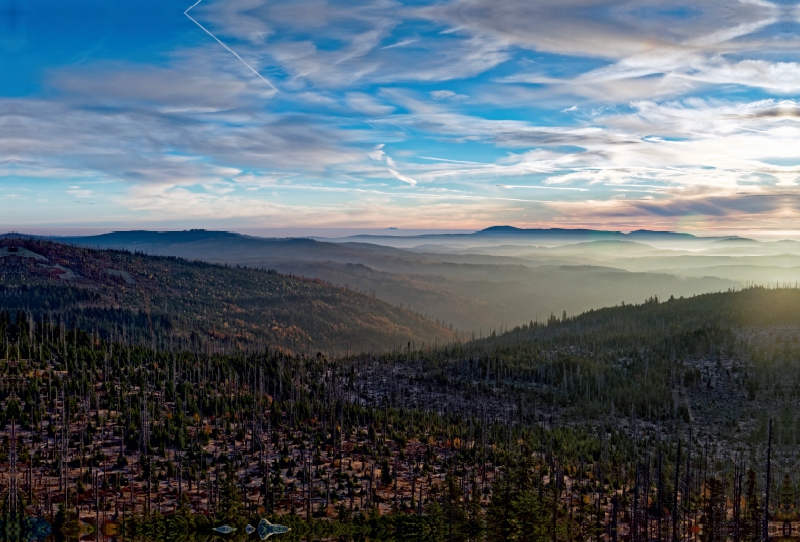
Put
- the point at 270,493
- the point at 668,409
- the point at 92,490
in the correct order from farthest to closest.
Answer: the point at 668,409 → the point at 270,493 → the point at 92,490

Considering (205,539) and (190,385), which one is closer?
(205,539)

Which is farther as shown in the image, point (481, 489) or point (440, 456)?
point (440, 456)

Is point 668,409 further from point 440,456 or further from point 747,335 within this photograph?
point 440,456

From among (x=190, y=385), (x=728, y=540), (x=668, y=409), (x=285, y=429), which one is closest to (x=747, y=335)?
(x=668, y=409)

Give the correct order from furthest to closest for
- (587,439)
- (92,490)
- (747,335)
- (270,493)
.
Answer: (747,335)
(587,439)
(270,493)
(92,490)

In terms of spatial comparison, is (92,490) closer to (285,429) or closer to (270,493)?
(270,493)

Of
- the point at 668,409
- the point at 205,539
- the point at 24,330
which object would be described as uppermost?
the point at 24,330

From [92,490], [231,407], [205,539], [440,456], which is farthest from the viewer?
[231,407]

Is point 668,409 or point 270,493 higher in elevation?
point 270,493

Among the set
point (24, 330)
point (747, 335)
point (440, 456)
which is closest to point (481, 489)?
point (440, 456)
